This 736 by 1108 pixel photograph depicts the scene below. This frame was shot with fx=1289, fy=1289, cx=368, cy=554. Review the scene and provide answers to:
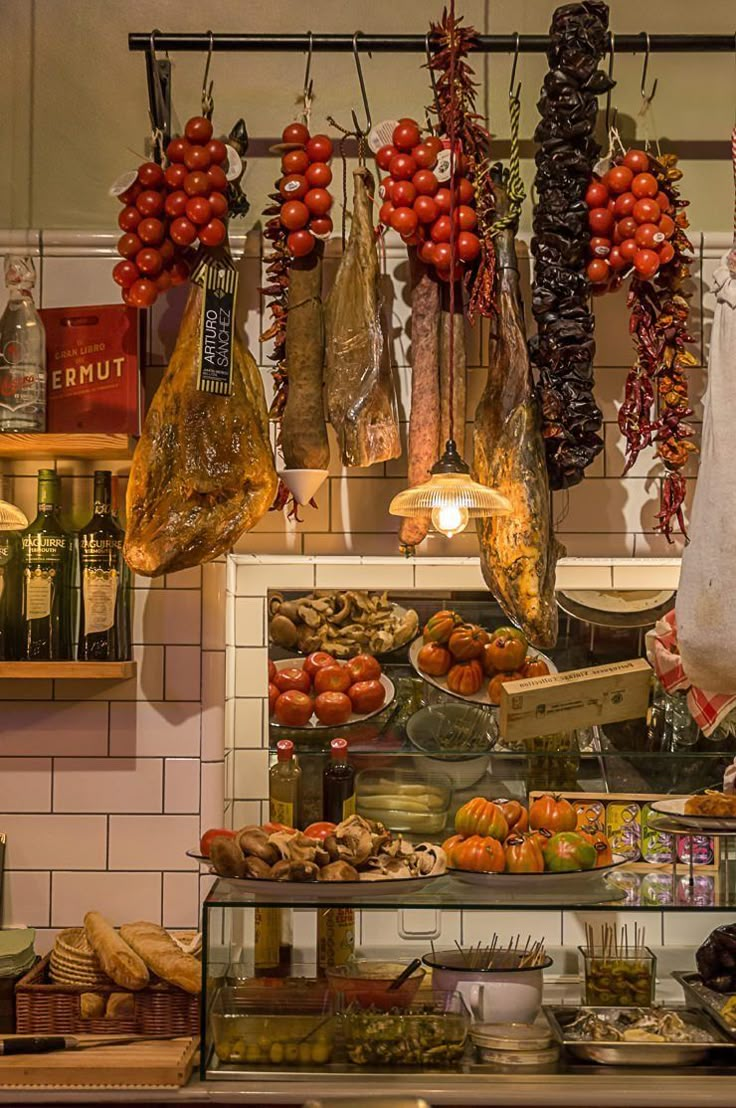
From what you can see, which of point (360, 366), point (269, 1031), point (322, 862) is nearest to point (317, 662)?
point (322, 862)

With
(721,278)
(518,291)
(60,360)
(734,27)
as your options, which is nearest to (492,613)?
(518,291)

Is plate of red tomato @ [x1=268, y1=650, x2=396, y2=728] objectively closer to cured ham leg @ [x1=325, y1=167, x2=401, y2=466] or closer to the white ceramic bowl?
the white ceramic bowl

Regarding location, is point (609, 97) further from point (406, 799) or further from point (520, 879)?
point (520, 879)

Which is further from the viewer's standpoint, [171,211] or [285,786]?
[285,786]

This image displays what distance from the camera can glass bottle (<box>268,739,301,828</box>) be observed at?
12.1ft

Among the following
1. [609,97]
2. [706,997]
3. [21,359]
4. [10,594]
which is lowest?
[706,997]

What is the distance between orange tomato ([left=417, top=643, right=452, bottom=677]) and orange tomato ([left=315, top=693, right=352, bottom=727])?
24cm

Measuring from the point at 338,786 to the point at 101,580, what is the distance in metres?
0.89

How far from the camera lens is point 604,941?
3.22m

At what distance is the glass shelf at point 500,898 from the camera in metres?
2.98

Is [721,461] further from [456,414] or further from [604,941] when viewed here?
[604,941]

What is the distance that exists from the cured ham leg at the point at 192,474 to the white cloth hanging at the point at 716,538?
1.16 metres

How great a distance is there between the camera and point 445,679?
12.3ft

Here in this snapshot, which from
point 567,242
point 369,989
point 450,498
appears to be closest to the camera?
point 450,498
